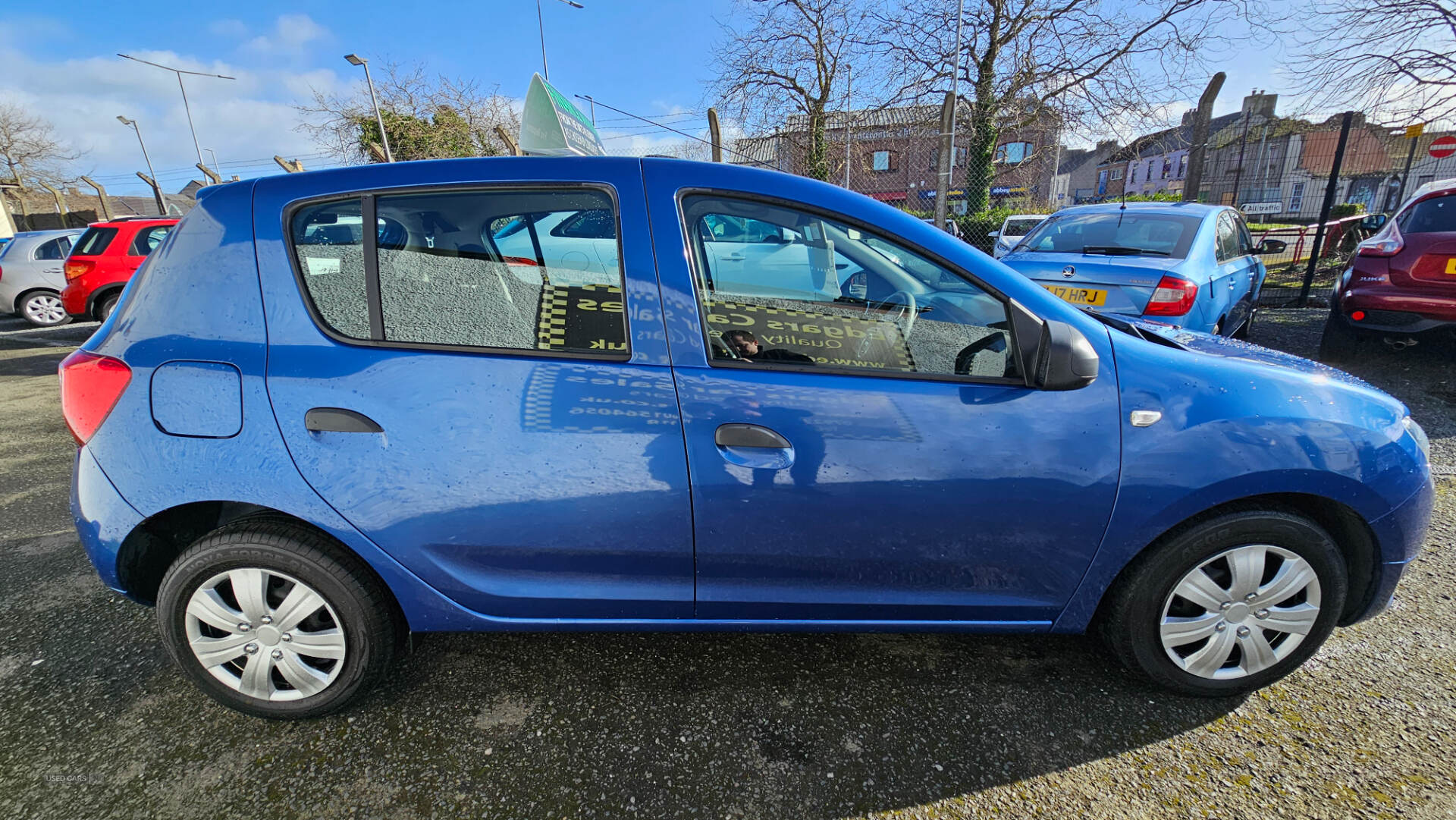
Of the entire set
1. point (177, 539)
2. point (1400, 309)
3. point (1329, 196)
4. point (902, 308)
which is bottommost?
point (177, 539)

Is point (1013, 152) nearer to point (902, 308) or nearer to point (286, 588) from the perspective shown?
point (902, 308)

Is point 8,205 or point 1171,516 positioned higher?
point 8,205

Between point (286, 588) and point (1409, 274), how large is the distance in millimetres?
6976

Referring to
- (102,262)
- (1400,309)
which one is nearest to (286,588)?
(1400,309)

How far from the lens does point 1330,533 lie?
190 cm

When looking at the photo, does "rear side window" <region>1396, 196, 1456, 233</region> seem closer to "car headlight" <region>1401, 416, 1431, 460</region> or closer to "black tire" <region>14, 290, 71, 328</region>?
"car headlight" <region>1401, 416, 1431, 460</region>

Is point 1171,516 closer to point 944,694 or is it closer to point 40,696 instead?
point 944,694

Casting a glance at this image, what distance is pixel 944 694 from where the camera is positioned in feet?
6.63

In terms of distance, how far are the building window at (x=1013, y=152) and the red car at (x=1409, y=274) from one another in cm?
1229

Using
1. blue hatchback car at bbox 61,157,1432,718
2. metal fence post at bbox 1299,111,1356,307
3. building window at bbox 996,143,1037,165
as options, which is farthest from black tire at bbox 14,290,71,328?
building window at bbox 996,143,1037,165

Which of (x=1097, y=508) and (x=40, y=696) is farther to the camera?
(x=40, y=696)

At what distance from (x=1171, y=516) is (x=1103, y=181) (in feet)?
189

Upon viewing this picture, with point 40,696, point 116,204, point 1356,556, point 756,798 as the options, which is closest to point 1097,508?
point 1356,556

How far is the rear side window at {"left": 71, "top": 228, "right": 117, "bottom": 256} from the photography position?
324 inches
